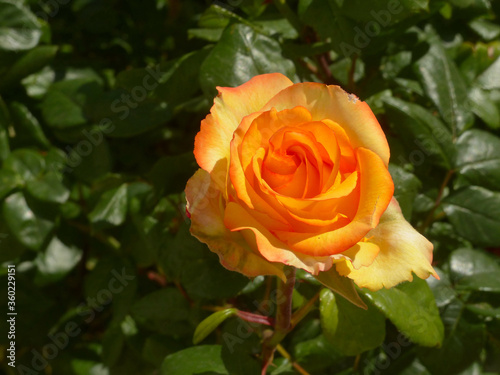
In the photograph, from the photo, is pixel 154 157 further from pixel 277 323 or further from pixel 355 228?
pixel 355 228

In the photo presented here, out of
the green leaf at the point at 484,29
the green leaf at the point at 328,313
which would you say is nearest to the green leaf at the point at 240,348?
the green leaf at the point at 328,313

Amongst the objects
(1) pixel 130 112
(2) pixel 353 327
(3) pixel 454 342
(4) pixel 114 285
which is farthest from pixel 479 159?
(4) pixel 114 285

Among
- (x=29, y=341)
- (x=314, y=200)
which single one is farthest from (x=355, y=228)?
(x=29, y=341)

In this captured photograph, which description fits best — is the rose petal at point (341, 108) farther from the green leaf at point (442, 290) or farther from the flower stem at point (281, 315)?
the green leaf at point (442, 290)

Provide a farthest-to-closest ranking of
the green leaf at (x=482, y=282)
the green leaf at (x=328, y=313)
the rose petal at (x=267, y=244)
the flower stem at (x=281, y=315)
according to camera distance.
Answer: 1. the green leaf at (x=482, y=282)
2. the green leaf at (x=328, y=313)
3. the flower stem at (x=281, y=315)
4. the rose petal at (x=267, y=244)

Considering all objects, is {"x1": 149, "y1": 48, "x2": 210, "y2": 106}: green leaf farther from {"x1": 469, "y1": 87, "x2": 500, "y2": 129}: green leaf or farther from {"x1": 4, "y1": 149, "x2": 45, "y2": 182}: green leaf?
{"x1": 469, "y1": 87, "x2": 500, "y2": 129}: green leaf

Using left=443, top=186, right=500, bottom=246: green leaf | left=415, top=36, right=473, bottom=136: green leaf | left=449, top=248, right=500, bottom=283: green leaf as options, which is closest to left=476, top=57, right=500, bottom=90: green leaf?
left=415, top=36, right=473, bottom=136: green leaf
